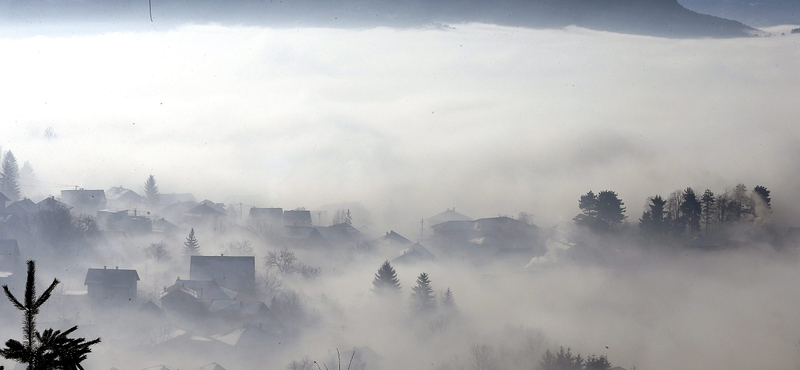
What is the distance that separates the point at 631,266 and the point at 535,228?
4205 millimetres

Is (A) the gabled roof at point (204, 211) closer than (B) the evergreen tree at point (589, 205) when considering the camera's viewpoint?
No

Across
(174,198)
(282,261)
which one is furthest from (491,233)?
(174,198)

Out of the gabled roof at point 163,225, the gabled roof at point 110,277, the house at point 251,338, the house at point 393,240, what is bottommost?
the house at point 251,338

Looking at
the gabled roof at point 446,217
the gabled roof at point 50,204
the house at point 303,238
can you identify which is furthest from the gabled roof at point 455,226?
the gabled roof at point 50,204

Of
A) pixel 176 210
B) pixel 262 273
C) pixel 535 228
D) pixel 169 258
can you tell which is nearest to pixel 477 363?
pixel 262 273

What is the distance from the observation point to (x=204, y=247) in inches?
983

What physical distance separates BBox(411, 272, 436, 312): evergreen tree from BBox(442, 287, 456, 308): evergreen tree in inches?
12.0

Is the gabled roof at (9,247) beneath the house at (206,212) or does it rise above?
beneath

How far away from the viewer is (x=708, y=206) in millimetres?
23375

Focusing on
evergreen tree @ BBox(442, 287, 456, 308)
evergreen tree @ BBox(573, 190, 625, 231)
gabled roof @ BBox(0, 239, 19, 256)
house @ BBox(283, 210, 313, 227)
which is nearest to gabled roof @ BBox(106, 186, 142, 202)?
house @ BBox(283, 210, 313, 227)

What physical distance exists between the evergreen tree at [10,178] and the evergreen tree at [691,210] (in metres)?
25.1

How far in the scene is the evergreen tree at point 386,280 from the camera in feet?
71.4

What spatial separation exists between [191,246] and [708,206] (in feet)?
58.2

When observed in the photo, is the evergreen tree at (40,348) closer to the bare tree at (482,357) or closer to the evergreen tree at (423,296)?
the bare tree at (482,357)
